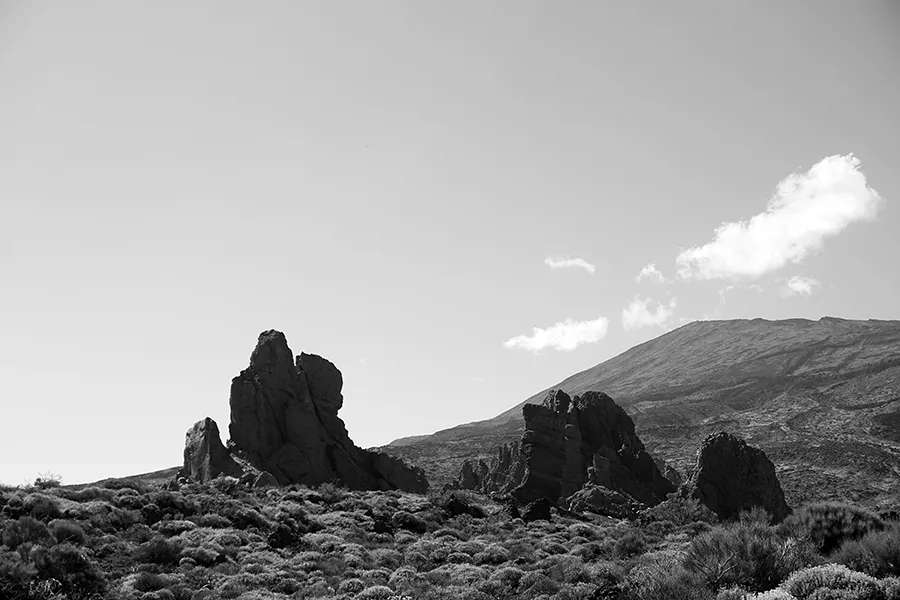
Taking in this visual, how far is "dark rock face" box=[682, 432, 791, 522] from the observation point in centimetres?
3216

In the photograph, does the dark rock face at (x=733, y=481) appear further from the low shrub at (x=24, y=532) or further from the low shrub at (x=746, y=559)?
the low shrub at (x=24, y=532)

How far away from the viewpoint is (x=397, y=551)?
2231 cm

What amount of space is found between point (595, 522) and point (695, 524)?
6.34 m

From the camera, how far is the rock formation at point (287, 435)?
123 feet

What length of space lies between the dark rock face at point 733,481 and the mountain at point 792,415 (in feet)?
15.9

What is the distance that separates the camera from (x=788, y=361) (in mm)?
149750

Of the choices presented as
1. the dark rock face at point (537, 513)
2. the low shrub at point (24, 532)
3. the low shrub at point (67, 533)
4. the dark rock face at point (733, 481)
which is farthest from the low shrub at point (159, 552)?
the dark rock face at point (733, 481)

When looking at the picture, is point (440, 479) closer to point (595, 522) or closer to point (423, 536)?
point (595, 522)

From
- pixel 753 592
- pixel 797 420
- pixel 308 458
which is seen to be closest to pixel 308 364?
pixel 308 458

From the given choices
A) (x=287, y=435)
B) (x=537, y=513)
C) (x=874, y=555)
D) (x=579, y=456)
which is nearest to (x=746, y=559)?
(x=874, y=555)

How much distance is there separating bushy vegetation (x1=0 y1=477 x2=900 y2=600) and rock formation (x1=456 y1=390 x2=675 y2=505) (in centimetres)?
930

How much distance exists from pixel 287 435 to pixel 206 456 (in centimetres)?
530

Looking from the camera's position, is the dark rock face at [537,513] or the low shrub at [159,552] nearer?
the low shrub at [159,552]

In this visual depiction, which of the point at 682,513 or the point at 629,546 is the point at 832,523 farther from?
the point at 682,513
